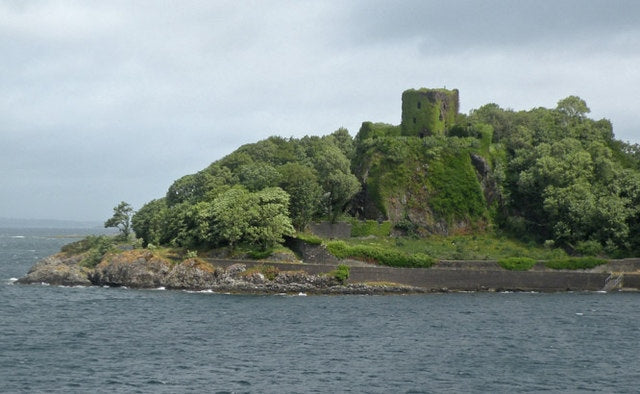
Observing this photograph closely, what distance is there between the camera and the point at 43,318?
55.2 metres

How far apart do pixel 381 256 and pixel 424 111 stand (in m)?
29.5

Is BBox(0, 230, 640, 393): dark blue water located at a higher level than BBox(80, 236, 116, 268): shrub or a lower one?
lower

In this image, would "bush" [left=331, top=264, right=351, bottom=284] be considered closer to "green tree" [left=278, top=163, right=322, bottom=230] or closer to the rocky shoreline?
the rocky shoreline

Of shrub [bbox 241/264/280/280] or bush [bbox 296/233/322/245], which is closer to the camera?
shrub [bbox 241/264/280/280]

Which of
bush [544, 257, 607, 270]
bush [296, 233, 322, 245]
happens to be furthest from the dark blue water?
bush [296, 233, 322, 245]

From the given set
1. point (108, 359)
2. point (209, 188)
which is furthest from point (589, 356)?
point (209, 188)

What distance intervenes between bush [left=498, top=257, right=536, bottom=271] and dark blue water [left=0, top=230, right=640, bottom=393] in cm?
402

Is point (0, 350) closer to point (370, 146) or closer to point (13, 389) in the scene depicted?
point (13, 389)

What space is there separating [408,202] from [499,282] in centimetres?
1747

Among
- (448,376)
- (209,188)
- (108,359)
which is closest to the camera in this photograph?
(448,376)

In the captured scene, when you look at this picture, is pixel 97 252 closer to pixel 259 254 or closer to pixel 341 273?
pixel 259 254

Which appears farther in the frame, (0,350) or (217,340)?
(217,340)

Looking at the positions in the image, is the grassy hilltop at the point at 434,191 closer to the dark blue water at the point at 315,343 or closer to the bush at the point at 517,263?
the bush at the point at 517,263

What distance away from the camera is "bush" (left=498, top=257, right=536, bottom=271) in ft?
235
